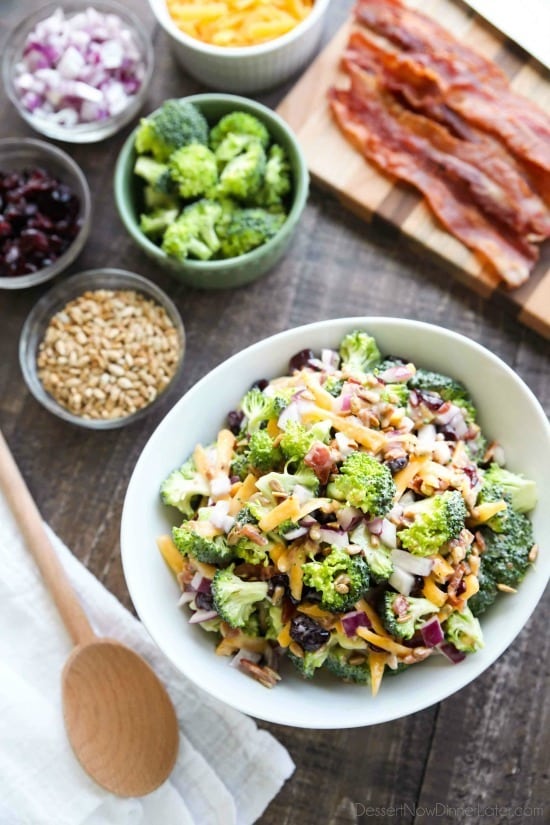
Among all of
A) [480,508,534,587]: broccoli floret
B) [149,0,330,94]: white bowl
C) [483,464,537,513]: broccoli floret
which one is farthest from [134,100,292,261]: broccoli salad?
[480,508,534,587]: broccoli floret

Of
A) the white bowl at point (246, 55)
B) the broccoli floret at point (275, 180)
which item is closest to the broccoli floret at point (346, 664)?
the broccoli floret at point (275, 180)

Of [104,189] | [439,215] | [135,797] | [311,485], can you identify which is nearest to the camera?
[311,485]

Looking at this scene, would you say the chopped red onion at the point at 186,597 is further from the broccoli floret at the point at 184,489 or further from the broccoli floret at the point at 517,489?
the broccoli floret at the point at 517,489

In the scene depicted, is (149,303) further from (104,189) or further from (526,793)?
(526,793)

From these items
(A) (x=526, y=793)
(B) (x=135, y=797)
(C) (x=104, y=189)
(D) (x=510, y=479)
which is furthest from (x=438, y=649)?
(C) (x=104, y=189)

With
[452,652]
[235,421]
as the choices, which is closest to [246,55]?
[235,421]

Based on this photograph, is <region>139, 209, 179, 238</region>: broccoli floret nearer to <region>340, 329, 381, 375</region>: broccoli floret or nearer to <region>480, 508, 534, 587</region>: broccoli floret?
<region>340, 329, 381, 375</region>: broccoli floret

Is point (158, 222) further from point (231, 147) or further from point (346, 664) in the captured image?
point (346, 664)
